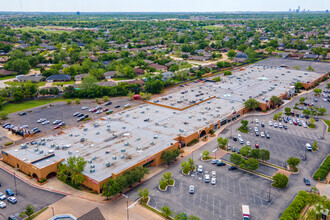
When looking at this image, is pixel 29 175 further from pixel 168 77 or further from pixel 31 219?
pixel 168 77

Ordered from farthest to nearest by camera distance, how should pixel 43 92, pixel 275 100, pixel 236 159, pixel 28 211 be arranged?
pixel 43 92, pixel 275 100, pixel 236 159, pixel 28 211

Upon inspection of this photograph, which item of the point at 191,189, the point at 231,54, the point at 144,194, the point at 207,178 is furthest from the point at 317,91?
the point at 144,194

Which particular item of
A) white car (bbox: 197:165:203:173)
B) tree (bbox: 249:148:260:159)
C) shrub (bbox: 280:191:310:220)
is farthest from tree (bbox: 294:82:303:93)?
shrub (bbox: 280:191:310:220)

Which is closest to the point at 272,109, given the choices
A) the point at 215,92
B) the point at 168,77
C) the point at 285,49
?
the point at 215,92

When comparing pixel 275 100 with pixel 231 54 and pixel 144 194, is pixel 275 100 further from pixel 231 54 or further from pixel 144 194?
pixel 231 54

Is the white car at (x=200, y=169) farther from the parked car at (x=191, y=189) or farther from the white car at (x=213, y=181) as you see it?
the parked car at (x=191, y=189)

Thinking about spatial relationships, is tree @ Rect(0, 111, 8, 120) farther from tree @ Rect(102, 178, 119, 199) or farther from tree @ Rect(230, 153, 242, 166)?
tree @ Rect(230, 153, 242, 166)
